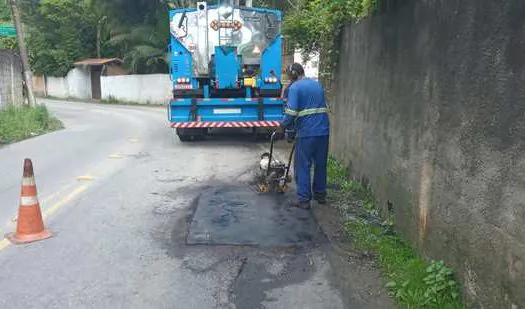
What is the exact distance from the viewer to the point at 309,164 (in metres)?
6.66

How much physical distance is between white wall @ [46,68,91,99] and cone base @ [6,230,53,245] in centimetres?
4018

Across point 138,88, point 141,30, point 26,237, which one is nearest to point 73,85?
point 138,88

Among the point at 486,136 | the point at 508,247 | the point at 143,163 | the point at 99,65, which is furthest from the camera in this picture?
the point at 99,65

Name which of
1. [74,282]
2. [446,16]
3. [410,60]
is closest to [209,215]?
[74,282]

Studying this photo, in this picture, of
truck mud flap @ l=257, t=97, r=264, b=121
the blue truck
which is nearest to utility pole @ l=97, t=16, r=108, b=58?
the blue truck

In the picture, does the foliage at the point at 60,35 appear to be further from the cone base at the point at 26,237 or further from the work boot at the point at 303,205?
the cone base at the point at 26,237

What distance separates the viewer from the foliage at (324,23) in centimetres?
750

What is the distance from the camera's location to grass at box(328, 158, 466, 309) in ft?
12.4

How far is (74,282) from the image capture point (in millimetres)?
4332

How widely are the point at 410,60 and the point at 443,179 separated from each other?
1454 mm

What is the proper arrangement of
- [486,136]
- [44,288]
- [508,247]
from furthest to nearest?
[44,288] < [486,136] < [508,247]

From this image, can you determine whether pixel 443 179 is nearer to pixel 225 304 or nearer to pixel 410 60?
pixel 410 60

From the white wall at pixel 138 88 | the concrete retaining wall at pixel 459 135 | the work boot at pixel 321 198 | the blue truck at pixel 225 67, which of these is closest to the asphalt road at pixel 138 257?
the concrete retaining wall at pixel 459 135

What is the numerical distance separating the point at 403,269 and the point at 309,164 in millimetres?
2460
